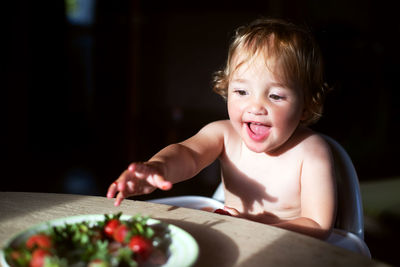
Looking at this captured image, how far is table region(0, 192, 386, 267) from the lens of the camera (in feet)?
1.99

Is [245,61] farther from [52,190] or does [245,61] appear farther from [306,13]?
[306,13]

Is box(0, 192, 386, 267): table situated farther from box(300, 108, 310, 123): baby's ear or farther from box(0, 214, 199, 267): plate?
box(300, 108, 310, 123): baby's ear

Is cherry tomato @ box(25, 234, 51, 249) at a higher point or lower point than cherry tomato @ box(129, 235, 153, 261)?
higher

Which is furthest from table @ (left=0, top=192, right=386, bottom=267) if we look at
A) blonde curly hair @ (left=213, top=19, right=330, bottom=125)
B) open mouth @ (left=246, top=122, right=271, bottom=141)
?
blonde curly hair @ (left=213, top=19, right=330, bottom=125)

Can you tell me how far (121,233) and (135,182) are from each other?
0.61 feet

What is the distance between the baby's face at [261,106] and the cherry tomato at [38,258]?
2.10ft

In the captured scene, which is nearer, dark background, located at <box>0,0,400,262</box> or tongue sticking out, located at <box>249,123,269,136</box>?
tongue sticking out, located at <box>249,123,269,136</box>

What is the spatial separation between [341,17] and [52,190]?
327 cm

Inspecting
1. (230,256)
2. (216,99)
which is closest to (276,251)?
(230,256)

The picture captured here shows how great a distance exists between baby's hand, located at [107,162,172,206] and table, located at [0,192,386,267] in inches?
1.7

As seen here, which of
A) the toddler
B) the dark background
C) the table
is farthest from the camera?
the dark background

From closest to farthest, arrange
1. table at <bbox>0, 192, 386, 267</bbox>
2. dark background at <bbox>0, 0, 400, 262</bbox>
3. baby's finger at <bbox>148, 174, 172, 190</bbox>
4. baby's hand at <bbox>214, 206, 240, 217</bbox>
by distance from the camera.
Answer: table at <bbox>0, 192, 386, 267</bbox>, baby's finger at <bbox>148, 174, 172, 190</bbox>, baby's hand at <bbox>214, 206, 240, 217</bbox>, dark background at <bbox>0, 0, 400, 262</bbox>

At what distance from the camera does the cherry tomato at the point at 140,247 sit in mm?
569

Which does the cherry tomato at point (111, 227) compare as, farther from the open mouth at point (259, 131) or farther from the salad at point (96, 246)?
the open mouth at point (259, 131)
